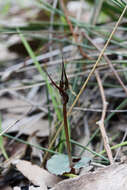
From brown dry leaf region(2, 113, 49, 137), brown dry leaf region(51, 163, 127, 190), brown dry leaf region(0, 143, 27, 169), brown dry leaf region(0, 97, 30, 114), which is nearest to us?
brown dry leaf region(51, 163, 127, 190)

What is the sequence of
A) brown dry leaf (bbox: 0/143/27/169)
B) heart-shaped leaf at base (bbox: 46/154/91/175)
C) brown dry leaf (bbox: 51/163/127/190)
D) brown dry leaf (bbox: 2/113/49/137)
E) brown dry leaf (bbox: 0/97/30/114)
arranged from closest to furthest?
brown dry leaf (bbox: 51/163/127/190) < heart-shaped leaf at base (bbox: 46/154/91/175) < brown dry leaf (bbox: 0/143/27/169) < brown dry leaf (bbox: 2/113/49/137) < brown dry leaf (bbox: 0/97/30/114)

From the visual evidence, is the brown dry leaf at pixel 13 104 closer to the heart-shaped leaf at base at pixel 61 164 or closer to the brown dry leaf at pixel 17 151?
the brown dry leaf at pixel 17 151

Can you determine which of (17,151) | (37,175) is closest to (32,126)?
(17,151)

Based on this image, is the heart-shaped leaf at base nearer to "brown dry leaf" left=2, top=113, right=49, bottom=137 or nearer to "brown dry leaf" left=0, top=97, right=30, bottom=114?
"brown dry leaf" left=2, top=113, right=49, bottom=137

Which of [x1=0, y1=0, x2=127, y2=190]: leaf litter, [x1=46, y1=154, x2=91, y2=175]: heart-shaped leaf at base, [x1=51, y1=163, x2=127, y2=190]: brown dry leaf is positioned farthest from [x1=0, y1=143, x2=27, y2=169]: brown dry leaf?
[x1=51, y1=163, x2=127, y2=190]: brown dry leaf

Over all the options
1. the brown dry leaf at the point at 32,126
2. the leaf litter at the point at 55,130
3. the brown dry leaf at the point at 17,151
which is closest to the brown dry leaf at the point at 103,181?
the leaf litter at the point at 55,130

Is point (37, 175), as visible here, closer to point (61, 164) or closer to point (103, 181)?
point (61, 164)
